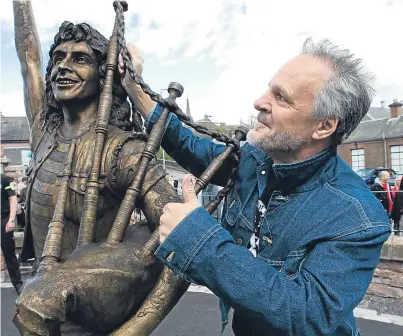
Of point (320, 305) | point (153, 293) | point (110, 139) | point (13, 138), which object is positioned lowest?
point (13, 138)

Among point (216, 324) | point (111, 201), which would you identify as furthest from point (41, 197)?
point (216, 324)

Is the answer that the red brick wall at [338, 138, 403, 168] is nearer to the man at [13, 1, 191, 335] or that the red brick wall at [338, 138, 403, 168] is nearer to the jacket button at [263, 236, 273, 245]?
the man at [13, 1, 191, 335]

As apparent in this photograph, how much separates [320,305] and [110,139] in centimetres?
97

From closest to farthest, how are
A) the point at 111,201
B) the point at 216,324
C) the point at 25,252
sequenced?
the point at 111,201 < the point at 25,252 < the point at 216,324

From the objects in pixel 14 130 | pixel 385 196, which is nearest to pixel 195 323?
pixel 385 196

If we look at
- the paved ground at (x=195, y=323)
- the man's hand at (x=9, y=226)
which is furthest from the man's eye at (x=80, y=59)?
the man's hand at (x=9, y=226)

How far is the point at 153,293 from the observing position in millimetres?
1343

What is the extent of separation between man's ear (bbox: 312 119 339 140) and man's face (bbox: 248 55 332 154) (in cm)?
2

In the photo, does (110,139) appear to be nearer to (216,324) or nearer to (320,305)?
(320,305)

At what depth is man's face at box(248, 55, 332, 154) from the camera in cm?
121

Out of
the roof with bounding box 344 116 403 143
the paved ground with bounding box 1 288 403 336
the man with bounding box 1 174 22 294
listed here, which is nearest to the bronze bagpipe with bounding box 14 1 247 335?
the paved ground with bounding box 1 288 403 336

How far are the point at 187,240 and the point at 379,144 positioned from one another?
27.5m

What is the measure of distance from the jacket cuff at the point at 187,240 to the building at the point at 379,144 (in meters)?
25.3

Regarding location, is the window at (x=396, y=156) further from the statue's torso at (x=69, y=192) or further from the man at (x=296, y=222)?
the statue's torso at (x=69, y=192)
